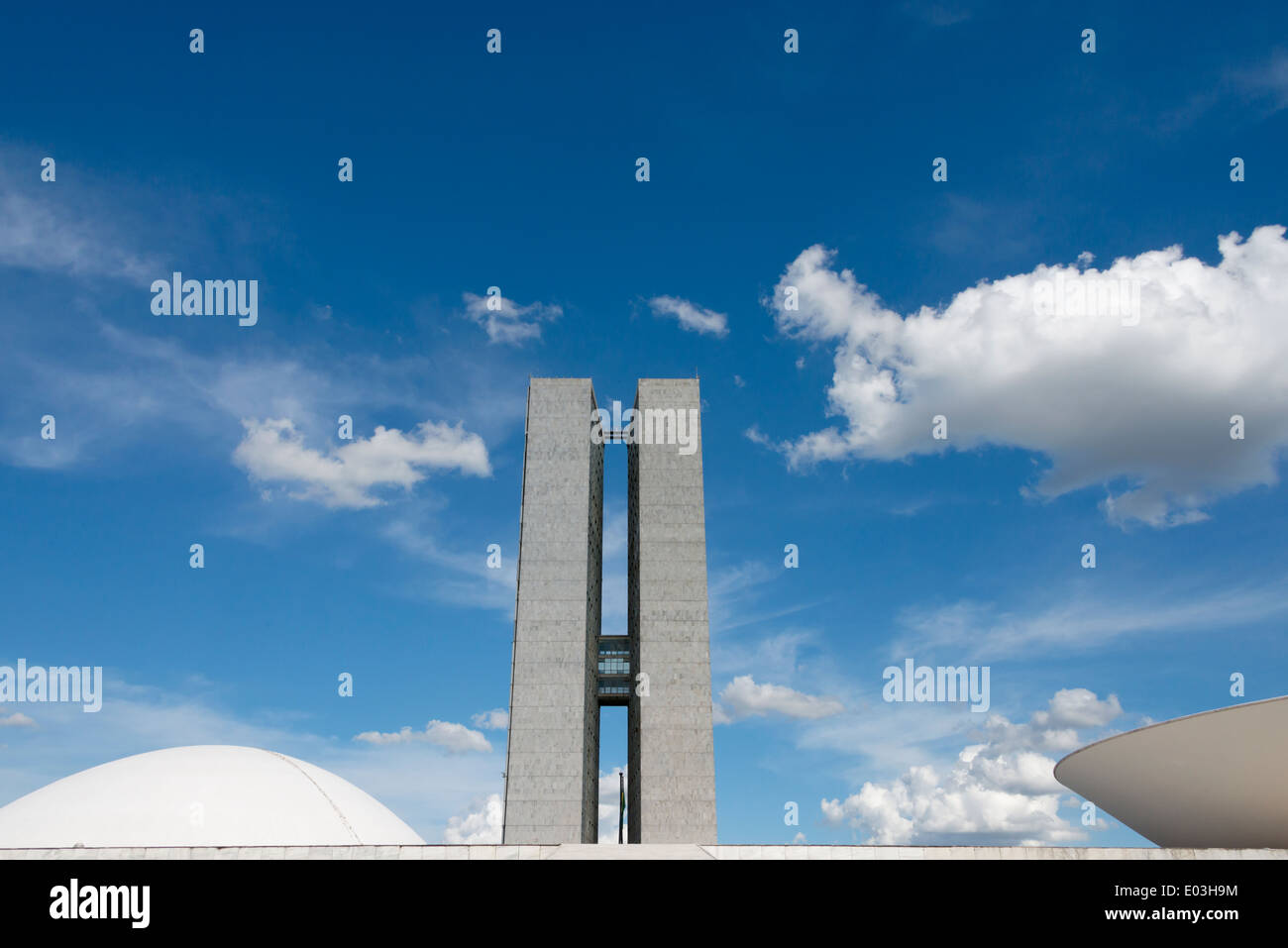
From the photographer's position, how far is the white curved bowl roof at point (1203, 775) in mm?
21281

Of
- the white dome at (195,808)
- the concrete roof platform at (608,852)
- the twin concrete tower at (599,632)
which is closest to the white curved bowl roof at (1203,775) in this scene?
the concrete roof platform at (608,852)

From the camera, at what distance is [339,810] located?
23219mm

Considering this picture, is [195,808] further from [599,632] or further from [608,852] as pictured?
[599,632]

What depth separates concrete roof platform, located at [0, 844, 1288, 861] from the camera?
1494cm

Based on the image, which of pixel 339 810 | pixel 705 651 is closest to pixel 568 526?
pixel 705 651

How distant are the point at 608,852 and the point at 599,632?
48.1 m

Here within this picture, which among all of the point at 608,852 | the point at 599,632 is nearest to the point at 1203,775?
the point at 608,852

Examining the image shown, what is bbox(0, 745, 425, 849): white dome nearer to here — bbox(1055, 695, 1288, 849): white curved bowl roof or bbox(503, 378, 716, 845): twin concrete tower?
bbox(1055, 695, 1288, 849): white curved bowl roof

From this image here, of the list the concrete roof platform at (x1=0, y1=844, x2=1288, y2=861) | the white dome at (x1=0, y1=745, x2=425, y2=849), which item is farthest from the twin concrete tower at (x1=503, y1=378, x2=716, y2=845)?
the concrete roof platform at (x1=0, y1=844, x2=1288, y2=861)

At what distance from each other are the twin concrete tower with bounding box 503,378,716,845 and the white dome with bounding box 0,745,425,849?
3013 cm

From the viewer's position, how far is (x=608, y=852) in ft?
52.5
